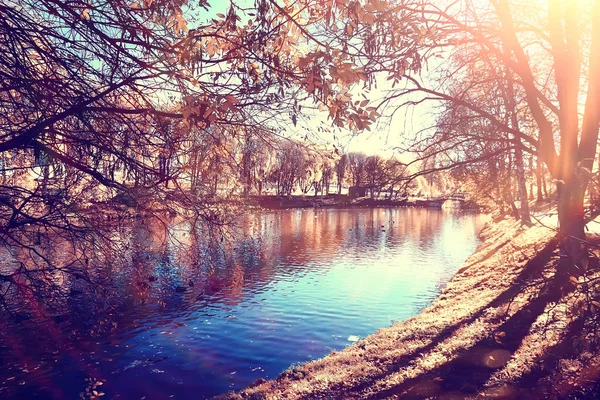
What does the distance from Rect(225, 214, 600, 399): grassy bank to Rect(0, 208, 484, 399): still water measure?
2.35 meters

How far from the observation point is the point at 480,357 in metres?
7.40

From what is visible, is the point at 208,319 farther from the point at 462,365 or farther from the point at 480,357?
the point at 480,357

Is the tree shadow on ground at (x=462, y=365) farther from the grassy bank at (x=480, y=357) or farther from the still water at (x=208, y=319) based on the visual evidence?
the still water at (x=208, y=319)

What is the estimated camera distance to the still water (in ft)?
30.1

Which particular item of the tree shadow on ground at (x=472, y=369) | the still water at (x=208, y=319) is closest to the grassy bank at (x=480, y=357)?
the tree shadow on ground at (x=472, y=369)

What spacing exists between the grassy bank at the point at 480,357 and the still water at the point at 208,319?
2.35 meters

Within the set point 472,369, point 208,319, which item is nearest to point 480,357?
point 472,369

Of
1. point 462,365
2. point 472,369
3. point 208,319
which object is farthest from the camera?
point 208,319

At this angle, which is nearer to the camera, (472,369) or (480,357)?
(472,369)

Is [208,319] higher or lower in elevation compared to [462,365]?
lower

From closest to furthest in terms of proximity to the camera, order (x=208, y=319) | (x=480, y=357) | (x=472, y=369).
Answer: (x=472, y=369)
(x=480, y=357)
(x=208, y=319)

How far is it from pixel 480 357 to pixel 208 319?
32.2 ft

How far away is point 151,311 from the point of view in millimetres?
15430

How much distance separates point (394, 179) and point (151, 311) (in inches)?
427
